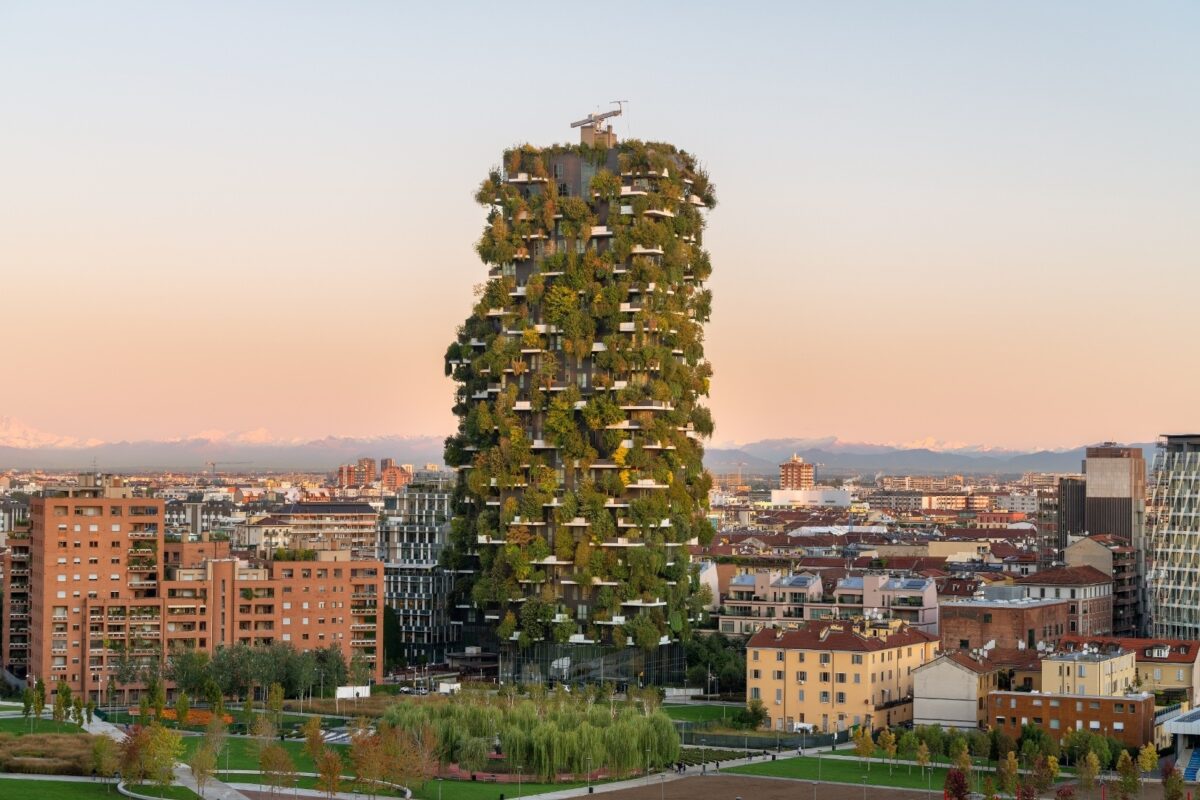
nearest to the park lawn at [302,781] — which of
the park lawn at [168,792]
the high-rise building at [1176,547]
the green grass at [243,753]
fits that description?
the green grass at [243,753]

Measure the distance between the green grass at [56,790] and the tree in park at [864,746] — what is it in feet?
84.8

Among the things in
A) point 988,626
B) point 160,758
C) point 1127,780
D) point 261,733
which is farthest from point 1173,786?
point 261,733

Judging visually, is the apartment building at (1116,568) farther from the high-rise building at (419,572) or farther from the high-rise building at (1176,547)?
the high-rise building at (419,572)

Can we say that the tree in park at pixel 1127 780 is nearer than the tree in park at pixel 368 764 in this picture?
Yes

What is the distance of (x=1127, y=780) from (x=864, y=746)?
12848 millimetres

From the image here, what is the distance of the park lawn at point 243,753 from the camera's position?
82.9 meters

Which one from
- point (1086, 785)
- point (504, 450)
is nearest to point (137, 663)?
point (504, 450)

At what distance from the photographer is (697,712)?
329ft

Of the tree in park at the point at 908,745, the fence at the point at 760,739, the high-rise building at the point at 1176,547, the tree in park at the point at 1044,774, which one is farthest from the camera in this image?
the high-rise building at the point at 1176,547

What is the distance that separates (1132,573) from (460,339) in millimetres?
41562

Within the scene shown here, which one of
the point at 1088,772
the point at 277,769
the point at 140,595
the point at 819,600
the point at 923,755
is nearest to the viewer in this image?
the point at 1088,772

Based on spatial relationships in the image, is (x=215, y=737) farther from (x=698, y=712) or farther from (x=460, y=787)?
(x=698, y=712)

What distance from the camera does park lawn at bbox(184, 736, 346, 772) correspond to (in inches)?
3263

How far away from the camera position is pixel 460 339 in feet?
389
